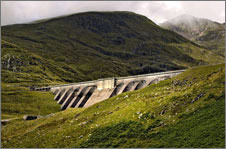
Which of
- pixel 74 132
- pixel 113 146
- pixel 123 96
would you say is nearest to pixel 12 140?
pixel 74 132

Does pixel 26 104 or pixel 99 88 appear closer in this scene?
pixel 99 88

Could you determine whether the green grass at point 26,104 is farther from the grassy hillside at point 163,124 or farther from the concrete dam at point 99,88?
the grassy hillside at point 163,124

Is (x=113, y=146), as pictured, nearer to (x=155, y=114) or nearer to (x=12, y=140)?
(x=155, y=114)

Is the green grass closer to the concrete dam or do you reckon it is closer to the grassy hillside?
the concrete dam

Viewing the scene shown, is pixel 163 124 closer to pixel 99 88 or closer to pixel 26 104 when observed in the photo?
pixel 99 88

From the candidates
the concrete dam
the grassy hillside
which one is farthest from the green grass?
the grassy hillside

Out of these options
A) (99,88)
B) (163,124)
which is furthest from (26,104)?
(163,124)

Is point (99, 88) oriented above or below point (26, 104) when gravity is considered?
above

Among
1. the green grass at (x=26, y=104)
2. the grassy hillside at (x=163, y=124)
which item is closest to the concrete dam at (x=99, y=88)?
the green grass at (x=26, y=104)
